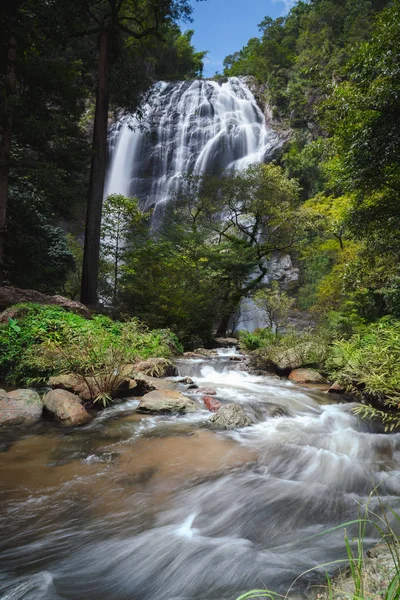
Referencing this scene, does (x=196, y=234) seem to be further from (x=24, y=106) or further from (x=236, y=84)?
(x=236, y=84)

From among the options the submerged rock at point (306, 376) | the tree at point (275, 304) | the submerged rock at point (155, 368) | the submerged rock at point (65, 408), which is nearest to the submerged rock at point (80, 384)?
the submerged rock at point (65, 408)

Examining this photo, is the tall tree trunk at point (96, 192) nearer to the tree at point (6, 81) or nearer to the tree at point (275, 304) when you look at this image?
the tree at point (6, 81)

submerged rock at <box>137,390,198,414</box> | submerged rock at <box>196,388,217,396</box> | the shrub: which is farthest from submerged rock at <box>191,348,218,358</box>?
submerged rock at <box>137,390,198,414</box>

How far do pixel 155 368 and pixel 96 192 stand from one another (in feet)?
21.5

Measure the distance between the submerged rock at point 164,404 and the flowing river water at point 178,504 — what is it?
17cm

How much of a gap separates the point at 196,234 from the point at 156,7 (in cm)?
769

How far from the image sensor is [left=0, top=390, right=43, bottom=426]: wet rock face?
388 cm

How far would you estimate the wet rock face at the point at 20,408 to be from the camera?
3.88 m

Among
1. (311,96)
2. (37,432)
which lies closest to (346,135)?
(37,432)

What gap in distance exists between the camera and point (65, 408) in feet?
13.4

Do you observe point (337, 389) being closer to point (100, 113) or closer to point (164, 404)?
point (164, 404)

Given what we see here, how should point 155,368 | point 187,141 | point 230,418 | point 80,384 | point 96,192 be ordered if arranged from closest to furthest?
point 230,418 → point 80,384 → point 155,368 → point 96,192 → point 187,141

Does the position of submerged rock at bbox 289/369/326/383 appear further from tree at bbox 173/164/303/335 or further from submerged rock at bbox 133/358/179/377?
tree at bbox 173/164/303/335

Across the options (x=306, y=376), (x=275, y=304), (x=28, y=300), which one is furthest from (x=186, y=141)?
(x=306, y=376)
